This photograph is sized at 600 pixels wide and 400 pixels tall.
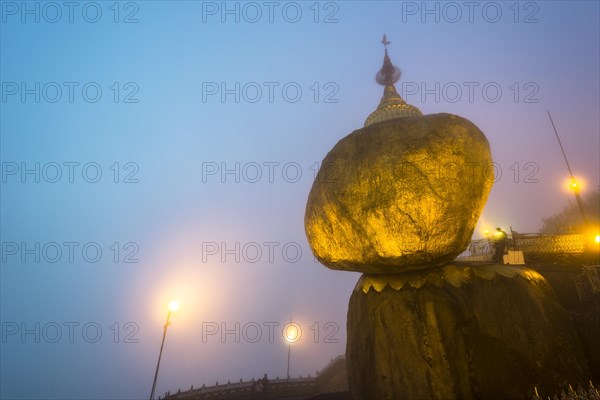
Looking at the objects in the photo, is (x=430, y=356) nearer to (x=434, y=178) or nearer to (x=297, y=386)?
(x=434, y=178)

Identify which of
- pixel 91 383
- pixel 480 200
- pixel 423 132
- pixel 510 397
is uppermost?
pixel 423 132

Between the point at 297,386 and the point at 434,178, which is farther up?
the point at 434,178

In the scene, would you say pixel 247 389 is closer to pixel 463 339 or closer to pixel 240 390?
pixel 240 390

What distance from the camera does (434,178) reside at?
7.57 metres

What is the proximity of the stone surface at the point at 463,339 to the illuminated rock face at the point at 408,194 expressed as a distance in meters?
0.83

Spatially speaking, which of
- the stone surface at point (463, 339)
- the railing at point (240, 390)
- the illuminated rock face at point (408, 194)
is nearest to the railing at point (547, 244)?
the stone surface at point (463, 339)

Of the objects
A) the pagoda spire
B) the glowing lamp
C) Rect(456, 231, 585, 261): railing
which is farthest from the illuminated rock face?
the pagoda spire

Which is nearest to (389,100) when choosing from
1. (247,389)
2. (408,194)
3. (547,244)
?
(547,244)

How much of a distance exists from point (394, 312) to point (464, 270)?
7.85 ft

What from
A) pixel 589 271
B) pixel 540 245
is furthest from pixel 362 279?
pixel 540 245

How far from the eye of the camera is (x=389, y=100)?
27109mm

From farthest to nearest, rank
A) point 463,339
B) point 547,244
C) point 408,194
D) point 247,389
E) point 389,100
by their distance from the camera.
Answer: point 389,100 → point 247,389 → point 547,244 → point 408,194 → point 463,339

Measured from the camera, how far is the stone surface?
7078mm

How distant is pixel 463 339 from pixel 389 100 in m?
23.9
